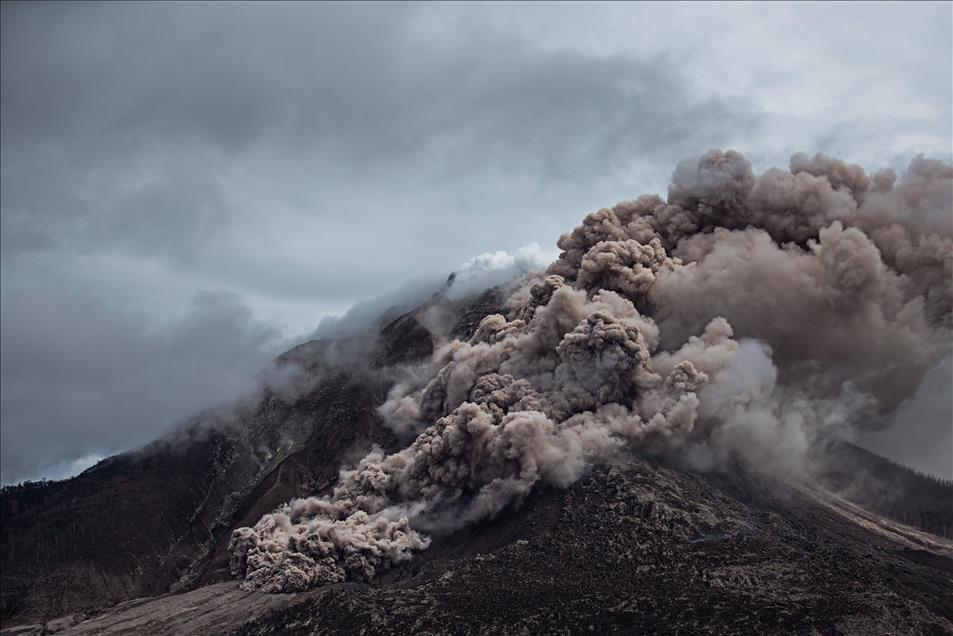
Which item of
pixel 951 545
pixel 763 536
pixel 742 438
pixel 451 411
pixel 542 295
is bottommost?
pixel 951 545

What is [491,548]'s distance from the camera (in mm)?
64812

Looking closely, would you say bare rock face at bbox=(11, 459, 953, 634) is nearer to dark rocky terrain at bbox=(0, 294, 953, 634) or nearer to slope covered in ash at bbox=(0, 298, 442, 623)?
dark rocky terrain at bbox=(0, 294, 953, 634)

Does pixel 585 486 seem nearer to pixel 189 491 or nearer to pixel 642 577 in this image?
pixel 642 577

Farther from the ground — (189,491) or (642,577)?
(189,491)

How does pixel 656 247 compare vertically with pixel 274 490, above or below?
above

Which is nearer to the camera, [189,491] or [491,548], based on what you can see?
[491,548]

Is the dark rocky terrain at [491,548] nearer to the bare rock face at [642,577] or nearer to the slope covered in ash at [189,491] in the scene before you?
the bare rock face at [642,577]

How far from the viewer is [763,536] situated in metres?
59.5

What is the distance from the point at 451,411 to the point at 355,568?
19.5 m

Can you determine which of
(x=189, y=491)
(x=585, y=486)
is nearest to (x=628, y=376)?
(x=585, y=486)

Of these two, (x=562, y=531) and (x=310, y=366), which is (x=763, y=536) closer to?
(x=562, y=531)

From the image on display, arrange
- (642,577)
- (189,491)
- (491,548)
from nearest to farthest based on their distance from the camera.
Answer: (642,577), (491,548), (189,491)

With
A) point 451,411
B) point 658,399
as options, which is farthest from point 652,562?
point 451,411

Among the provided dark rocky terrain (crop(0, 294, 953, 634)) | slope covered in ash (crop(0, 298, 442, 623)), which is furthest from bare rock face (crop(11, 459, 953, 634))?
slope covered in ash (crop(0, 298, 442, 623))
